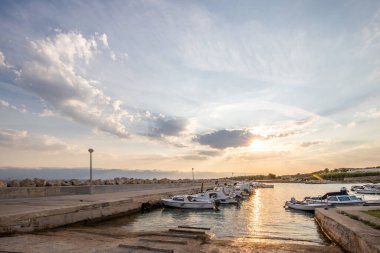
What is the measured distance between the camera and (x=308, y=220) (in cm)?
2892

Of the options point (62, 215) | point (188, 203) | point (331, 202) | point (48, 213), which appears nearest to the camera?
point (48, 213)

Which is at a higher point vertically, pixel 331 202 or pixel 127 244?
pixel 127 244

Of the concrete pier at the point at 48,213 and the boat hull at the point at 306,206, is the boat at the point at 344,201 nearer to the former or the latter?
the boat hull at the point at 306,206

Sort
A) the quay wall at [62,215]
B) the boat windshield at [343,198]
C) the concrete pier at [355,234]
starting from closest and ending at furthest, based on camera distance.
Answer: the concrete pier at [355,234], the quay wall at [62,215], the boat windshield at [343,198]

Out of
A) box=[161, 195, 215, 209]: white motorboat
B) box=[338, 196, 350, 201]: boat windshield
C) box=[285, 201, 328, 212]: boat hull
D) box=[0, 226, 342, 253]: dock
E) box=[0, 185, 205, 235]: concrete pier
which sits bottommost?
box=[285, 201, 328, 212]: boat hull

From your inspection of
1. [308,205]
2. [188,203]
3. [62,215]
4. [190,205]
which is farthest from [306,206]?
[62,215]

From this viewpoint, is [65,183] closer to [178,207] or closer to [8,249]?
[178,207]

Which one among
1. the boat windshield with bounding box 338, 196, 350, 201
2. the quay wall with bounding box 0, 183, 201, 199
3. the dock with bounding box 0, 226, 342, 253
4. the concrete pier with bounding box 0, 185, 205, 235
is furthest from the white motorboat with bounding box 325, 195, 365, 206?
the quay wall with bounding box 0, 183, 201, 199

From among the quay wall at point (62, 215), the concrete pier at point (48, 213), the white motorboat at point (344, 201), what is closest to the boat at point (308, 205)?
the white motorboat at point (344, 201)

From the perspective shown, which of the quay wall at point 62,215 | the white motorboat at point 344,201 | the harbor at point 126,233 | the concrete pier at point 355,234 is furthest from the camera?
the white motorboat at point 344,201

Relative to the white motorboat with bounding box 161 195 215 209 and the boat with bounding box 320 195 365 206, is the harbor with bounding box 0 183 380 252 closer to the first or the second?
the boat with bounding box 320 195 365 206

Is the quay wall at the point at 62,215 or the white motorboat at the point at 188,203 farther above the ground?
the quay wall at the point at 62,215

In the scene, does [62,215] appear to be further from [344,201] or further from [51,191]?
[344,201]

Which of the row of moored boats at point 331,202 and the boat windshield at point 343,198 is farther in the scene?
the boat windshield at point 343,198
